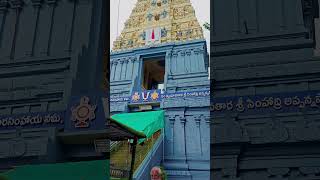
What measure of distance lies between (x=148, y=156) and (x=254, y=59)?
34.5 inches

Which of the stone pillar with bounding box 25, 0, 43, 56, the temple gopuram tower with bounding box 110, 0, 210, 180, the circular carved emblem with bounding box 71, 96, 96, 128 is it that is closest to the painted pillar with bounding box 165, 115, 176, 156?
the temple gopuram tower with bounding box 110, 0, 210, 180

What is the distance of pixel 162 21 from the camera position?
7.59 feet

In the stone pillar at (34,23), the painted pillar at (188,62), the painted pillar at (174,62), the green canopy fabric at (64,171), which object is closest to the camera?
the painted pillar at (188,62)

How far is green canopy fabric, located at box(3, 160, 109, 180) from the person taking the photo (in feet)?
7.46

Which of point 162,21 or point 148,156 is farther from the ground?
point 162,21

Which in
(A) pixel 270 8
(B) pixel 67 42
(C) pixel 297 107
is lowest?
(C) pixel 297 107

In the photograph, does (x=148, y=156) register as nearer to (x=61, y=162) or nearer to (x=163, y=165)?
(x=163, y=165)

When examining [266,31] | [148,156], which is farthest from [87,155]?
[266,31]

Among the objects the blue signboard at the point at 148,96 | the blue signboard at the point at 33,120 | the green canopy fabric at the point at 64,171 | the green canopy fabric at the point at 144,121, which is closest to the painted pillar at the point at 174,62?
the blue signboard at the point at 148,96

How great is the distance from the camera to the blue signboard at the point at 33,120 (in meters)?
2.52

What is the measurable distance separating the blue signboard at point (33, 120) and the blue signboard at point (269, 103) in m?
0.97

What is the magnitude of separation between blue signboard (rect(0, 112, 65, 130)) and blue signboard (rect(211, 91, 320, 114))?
0.97 meters

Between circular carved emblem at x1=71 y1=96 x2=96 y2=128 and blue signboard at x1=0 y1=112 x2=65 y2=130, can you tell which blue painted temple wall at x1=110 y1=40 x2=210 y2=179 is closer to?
circular carved emblem at x1=71 y1=96 x2=96 y2=128

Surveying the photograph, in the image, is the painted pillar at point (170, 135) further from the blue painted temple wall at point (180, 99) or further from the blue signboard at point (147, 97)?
the blue signboard at point (147, 97)
